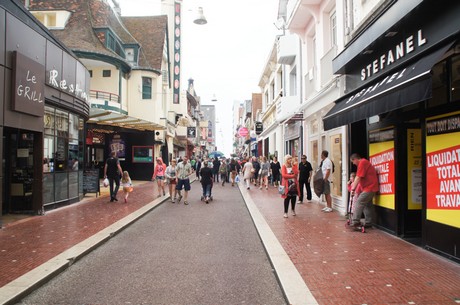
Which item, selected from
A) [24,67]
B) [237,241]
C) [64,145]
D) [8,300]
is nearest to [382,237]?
[237,241]

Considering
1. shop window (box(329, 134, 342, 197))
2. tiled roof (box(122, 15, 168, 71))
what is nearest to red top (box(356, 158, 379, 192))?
shop window (box(329, 134, 342, 197))

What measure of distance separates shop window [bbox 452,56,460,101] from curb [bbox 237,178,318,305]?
358 cm

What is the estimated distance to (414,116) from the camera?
707 cm

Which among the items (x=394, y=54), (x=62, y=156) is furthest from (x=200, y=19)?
(x=394, y=54)

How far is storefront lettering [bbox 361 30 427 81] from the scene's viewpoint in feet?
21.8

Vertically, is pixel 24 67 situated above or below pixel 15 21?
below

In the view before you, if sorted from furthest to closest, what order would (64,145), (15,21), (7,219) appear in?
(64,145) < (7,219) < (15,21)

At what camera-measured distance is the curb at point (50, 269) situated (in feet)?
14.7

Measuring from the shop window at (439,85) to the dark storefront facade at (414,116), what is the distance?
0.05 ft

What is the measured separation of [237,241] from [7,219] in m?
5.95

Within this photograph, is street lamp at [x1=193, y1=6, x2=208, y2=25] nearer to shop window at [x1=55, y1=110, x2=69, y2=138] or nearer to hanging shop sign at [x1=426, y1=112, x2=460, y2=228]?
shop window at [x1=55, y1=110, x2=69, y2=138]

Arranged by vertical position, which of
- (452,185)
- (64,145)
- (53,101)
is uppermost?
(53,101)

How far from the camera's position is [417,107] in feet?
23.6

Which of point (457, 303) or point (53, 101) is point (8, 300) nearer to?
point (457, 303)
